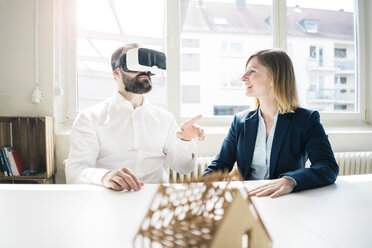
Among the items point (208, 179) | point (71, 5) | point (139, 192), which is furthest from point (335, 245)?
point (71, 5)

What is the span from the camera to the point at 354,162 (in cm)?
221

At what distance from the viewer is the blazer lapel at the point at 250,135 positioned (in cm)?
131

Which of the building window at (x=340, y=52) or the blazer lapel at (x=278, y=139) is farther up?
the building window at (x=340, y=52)

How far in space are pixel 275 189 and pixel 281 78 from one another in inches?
31.1

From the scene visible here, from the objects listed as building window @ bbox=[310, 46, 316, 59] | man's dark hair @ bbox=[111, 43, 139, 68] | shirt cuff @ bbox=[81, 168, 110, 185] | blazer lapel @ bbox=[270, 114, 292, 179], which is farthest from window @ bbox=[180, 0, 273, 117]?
shirt cuff @ bbox=[81, 168, 110, 185]

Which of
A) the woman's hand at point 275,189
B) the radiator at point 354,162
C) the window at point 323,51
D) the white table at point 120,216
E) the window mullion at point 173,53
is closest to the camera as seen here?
the white table at point 120,216

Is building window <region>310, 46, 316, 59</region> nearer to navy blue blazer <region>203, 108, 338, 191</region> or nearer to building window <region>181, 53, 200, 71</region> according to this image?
building window <region>181, 53, 200, 71</region>

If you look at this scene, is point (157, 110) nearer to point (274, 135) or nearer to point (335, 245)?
point (274, 135)

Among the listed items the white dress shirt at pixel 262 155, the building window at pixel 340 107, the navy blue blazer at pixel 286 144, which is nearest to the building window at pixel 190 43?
the navy blue blazer at pixel 286 144

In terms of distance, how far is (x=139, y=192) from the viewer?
0.80 meters

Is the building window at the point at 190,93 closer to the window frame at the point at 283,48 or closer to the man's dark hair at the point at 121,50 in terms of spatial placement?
the window frame at the point at 283,48

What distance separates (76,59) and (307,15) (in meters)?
2.45

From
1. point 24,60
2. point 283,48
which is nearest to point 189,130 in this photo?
point 24,60

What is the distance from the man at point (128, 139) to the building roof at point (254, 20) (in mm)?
1194
